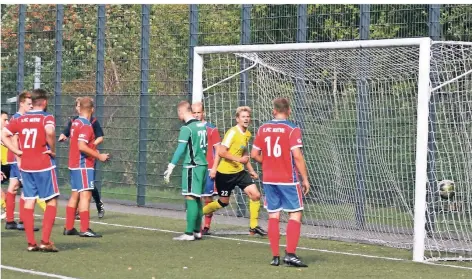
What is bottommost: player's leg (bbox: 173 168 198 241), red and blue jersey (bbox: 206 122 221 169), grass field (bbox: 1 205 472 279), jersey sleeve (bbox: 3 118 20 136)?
grass field (bbox: 1 205 472 279)

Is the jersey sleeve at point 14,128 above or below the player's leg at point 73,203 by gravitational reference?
above

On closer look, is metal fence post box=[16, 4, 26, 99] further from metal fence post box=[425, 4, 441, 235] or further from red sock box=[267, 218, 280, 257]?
red sock box=[267, 218, 280, 257]

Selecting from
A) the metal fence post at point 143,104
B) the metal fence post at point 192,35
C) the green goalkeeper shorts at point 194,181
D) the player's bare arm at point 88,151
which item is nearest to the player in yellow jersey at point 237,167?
the green goalkeeper shorts at point 194,181

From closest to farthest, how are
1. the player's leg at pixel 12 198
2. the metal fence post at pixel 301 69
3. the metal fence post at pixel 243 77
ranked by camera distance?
the player's leg at pixel 12 198, the metal fence post at pixel 301 69, the metal fence post at pixel 243 77

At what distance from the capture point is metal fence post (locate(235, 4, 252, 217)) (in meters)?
18.0

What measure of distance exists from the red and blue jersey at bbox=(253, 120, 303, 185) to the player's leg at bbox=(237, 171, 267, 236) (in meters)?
2.87

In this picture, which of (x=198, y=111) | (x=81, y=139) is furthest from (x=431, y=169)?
(x=81, y=139)

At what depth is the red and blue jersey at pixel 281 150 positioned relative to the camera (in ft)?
40.0

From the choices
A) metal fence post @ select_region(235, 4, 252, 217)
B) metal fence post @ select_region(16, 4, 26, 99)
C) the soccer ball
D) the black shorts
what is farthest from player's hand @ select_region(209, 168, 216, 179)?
metal fence post @ select_region(16, 4, 26, 99)

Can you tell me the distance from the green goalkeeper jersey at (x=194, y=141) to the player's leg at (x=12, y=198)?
3.00m

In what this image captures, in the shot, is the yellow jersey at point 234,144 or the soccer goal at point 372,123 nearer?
the soccer goal at point 372,123

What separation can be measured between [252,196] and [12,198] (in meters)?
3.69

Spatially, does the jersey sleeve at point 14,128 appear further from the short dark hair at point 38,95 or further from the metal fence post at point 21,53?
the metal fence post at point 21,53

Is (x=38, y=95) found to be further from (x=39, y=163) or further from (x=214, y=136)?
(x=214, y=136)
